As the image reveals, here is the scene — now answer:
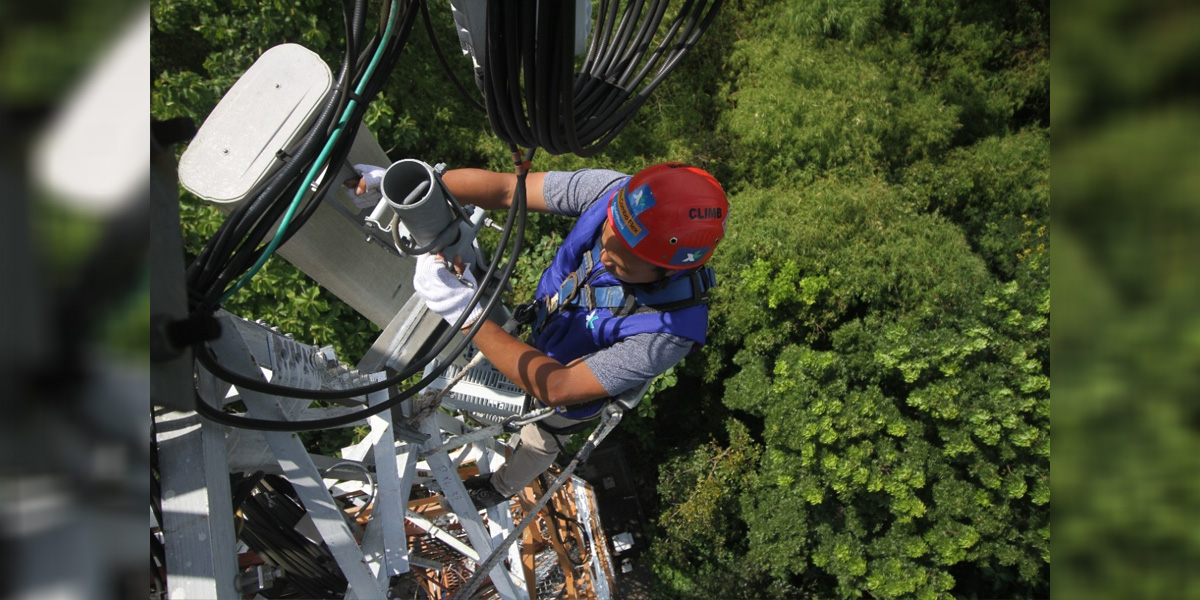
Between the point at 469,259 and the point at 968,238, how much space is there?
260 inches

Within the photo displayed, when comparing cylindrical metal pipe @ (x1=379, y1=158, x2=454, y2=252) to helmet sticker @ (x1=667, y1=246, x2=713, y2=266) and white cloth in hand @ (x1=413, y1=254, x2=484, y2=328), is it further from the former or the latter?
helmet sticker @ (x1=667, y1=246, x2=713, y2=266)

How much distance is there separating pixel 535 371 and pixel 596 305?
0.46 metres

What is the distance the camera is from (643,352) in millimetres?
2873

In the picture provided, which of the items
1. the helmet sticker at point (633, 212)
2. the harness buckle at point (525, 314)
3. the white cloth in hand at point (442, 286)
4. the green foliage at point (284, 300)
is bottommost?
the white cloth in hand at point (442, 286)

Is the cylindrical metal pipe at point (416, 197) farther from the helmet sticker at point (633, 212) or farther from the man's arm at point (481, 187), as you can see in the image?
the helmet sticker at point (633, 212)

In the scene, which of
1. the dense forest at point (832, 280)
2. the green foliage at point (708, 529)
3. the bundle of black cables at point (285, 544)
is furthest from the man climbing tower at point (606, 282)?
the green foliage at point (708, 529)

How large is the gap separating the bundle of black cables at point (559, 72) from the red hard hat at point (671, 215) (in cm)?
26

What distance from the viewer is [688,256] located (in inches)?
109

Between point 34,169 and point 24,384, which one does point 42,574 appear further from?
point 34,169

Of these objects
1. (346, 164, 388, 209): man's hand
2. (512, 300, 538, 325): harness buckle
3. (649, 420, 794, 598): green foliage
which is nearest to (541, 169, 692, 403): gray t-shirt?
(512, 300, 538, 325): harness buckle

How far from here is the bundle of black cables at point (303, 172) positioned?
202cm

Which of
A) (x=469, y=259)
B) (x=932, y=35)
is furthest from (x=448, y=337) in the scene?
(x=932, y=35)

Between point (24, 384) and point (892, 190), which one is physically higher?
point (892, 190)

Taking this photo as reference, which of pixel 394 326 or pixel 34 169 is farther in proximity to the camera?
pixel 394 326
